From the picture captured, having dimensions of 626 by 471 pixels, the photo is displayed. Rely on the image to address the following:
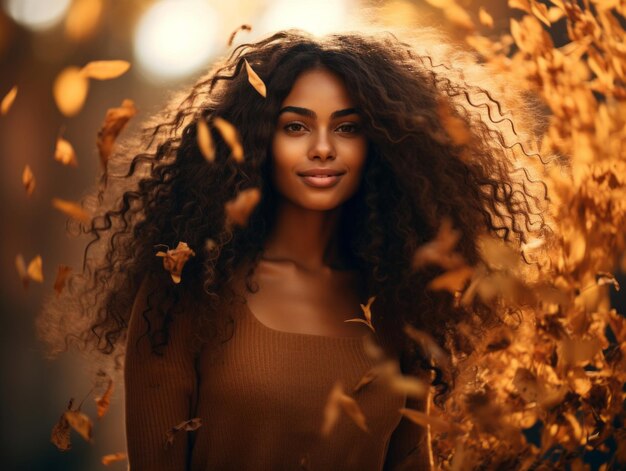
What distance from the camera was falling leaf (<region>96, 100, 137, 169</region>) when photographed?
1399mm

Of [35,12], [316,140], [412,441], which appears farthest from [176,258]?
[35,12]

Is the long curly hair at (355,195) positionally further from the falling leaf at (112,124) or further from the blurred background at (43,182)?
the blurred background at (43,182)

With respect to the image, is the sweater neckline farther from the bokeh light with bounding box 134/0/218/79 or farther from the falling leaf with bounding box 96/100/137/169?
the bokeh light with bounding box 134/0/218/79

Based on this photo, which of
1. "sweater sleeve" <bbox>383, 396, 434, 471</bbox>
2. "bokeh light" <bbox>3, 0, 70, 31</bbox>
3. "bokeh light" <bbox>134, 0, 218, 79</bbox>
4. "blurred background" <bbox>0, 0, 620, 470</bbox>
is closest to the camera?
"sweater sleeve" <bbox>383, 396, 434, 471</bbox>

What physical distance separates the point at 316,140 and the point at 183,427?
2.21 ft

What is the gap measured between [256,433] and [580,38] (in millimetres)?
1043

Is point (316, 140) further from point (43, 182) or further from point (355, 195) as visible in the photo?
point (43, 182)

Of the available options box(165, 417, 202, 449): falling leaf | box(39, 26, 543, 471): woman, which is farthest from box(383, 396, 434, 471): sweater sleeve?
box(165, 417, 202, 449): falling leaf

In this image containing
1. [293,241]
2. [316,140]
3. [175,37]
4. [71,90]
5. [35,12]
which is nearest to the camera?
[71,90]

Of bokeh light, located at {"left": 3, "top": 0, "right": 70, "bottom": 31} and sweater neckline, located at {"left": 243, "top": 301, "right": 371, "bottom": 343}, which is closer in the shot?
sweater neckline, located at {"left": 243, "top": 301, "right": 371, "bottom": 343}

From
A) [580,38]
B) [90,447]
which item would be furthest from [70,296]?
[90,447]

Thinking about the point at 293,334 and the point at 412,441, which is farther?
the point at 412,441

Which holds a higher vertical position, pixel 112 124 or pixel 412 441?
pixel 112 124

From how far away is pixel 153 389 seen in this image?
1.85 metres
